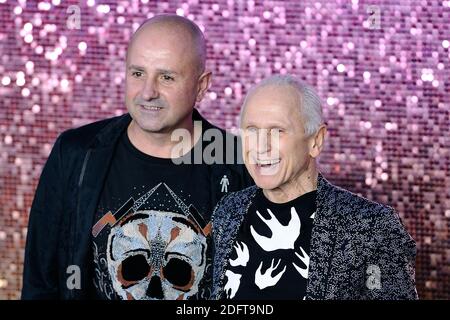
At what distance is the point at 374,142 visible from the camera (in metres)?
3.09

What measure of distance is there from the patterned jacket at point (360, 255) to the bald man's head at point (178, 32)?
0.63m

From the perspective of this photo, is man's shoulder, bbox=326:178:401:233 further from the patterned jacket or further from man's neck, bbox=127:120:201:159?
man's neck, bbox=127:120:201:159

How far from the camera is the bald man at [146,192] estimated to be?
7.73 feet

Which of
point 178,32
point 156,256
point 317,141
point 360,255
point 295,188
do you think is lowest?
point 156,256

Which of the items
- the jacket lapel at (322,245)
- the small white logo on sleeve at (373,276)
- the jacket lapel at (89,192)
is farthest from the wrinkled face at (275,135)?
the jacket lapel at (89,192)

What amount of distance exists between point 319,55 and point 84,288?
1.18 meters

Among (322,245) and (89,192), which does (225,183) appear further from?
(322,245)

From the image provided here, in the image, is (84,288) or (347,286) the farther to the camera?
A: (84,288)

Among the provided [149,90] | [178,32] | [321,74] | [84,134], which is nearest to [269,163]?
[149,90]

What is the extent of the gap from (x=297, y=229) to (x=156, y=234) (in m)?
0.46

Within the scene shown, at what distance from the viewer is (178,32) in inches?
94.9

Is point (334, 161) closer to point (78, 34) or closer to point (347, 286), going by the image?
point (78, 34)

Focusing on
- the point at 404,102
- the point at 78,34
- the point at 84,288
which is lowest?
the point at 84,288
